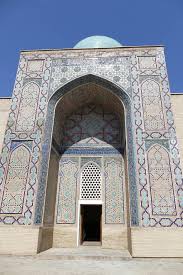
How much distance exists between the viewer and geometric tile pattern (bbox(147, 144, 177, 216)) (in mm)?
4262

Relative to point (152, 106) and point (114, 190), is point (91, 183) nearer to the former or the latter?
point (114, 190)

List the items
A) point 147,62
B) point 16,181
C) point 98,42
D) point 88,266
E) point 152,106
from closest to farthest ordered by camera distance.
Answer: point 88,266
point 16,181
point 152,106
point 147,62
point 98,42

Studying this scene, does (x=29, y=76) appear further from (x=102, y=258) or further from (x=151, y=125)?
(x=102, y=258)

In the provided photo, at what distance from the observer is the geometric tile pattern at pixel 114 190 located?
5.22 m

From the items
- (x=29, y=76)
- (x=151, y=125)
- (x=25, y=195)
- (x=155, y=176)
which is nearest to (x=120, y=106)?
(x=151, y=125)

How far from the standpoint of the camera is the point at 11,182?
4.66m

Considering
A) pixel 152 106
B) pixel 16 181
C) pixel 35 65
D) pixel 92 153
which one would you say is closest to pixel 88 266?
pixel 16 181

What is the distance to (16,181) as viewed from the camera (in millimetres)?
4656

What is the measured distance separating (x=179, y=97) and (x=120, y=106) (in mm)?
1722

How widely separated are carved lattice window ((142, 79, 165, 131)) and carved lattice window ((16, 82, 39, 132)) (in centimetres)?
261

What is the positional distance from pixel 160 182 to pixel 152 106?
1772 mm

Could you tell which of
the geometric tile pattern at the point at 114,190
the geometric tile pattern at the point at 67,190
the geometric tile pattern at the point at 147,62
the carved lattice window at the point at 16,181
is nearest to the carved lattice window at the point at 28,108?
the carved lattice window at the point at 16,181

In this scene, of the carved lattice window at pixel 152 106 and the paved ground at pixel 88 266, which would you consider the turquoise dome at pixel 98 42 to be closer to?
the carved lattice window at pixel 152 106

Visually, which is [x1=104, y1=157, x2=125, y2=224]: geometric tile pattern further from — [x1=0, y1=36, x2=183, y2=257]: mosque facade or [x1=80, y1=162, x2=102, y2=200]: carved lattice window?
[x1=80, y1=162, x2=102, y2=200]: carved lattice window
